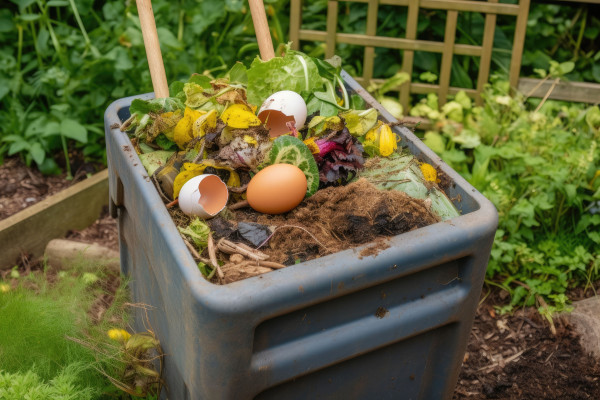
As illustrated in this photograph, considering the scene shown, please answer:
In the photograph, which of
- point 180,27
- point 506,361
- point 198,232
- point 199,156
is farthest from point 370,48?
point 198,232

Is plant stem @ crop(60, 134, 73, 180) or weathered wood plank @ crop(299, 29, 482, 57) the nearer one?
plant stem @ crop(60, 134, 73, 180)

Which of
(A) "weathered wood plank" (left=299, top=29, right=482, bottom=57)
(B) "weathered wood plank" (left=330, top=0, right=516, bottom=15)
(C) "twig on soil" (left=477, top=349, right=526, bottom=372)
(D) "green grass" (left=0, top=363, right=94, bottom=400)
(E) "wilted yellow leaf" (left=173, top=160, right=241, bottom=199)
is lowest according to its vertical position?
(C) "twig on soil" (left=477, top=349, right=526, bottom=372)

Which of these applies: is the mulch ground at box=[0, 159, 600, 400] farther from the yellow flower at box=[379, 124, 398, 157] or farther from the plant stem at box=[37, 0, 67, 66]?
the plant stem at box=[37, 0, 67, 66]

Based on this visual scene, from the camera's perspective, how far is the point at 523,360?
7.85ft

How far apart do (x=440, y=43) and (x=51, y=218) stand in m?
1.98

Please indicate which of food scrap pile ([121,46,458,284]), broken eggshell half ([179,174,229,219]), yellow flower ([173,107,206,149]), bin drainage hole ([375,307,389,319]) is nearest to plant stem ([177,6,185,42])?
food scrap pile ([121,46,458,284])

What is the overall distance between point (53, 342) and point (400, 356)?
1017 millimetres

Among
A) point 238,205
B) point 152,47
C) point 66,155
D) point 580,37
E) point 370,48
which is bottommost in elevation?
point 66,155

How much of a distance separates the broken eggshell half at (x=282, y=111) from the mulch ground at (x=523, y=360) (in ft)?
3.63

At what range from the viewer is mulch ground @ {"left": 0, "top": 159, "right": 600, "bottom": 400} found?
2248 millimetres

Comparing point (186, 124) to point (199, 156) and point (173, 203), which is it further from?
point (173, 203)

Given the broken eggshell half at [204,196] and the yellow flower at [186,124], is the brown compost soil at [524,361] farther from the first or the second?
the yellow flower at [186,124]

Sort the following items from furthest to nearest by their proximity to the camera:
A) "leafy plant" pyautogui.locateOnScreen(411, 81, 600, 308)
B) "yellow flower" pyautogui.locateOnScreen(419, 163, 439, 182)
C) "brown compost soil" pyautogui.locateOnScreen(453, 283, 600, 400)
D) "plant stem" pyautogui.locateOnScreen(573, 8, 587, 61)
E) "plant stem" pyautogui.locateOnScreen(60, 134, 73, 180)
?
"plant stem" pyautogui.locateOnScreen(573, 8, 587, 61), "plant stem" pyautogui.locateOnScreen(60, 134, 73, 180), "leafy plant" pyautogui.locateOnScreen(411, 81, 600, 308), "brown compost soil" pyautogui.locateOnScreen(453, 283, 600, 400), "yellow flower" pyautogui.locateOnScreen(419, 163, 439, 182)

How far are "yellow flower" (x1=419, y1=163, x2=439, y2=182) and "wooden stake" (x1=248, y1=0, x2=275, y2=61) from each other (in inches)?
26.5
